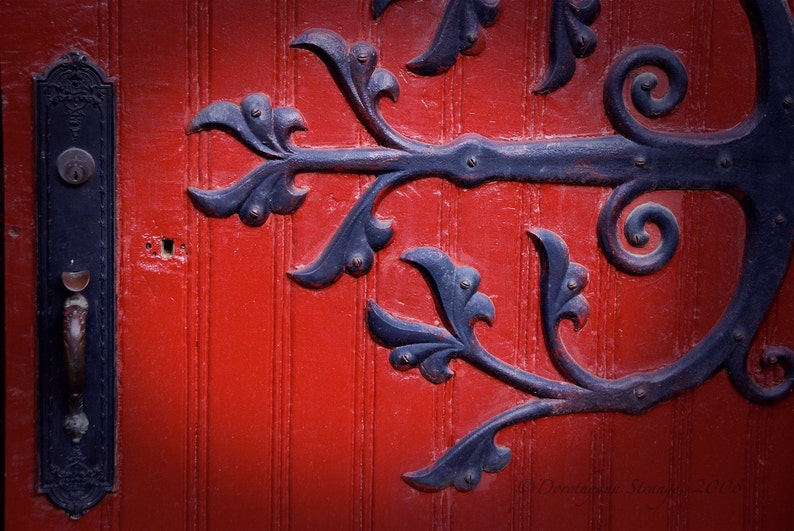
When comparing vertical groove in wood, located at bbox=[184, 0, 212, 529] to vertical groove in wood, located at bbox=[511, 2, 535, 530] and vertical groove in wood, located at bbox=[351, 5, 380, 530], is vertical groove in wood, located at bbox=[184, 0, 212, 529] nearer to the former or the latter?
vertical groove in wood, located at bbox=[351, 5, 380, 530]

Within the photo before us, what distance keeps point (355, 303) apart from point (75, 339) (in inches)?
14.1

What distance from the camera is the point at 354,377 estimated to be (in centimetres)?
103

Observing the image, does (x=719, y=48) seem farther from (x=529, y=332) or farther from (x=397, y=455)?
(x=397, y=455)

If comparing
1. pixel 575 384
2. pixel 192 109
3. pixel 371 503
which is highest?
pixel 192 109

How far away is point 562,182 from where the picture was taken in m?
1.02

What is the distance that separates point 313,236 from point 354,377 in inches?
8.0

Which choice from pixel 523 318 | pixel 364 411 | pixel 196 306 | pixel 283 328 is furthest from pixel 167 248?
pixel 523 318

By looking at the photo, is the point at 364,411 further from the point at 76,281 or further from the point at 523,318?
the point at 76,281

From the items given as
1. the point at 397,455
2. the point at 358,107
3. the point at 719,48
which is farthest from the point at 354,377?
the point at 719,48

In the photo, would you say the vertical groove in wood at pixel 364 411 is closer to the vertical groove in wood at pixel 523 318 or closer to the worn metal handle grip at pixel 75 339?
the vertical groove in wood at pixel 523 318

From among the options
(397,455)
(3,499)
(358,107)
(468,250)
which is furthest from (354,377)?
(3,499)

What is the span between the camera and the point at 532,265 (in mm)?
1033

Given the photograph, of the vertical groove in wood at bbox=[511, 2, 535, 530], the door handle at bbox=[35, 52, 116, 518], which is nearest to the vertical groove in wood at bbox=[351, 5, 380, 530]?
the vertical groove in wood at bbox=[511, 2, 535, 530]

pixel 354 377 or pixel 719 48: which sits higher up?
pixel 719 48
